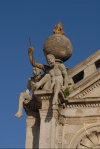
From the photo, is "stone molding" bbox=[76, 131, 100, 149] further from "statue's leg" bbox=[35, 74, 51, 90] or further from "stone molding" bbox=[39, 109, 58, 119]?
"statue's leg" bbox=[35, 74, 51, 90]

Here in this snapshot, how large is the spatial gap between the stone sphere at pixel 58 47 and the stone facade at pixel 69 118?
97 cm

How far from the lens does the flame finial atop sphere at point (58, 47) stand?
679 inches

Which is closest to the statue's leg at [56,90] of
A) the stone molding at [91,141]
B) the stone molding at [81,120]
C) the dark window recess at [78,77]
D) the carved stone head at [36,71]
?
the carved stone head at [36,71]

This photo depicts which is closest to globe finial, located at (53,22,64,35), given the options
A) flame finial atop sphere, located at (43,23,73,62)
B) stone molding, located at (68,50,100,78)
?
flame finial atop sphere, located at (43,23,73,62)

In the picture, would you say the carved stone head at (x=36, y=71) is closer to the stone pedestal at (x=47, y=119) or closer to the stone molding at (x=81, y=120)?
the stone pedestal at (x=47, y=119)

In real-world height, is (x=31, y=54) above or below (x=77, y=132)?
above

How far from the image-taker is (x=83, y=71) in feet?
57.4

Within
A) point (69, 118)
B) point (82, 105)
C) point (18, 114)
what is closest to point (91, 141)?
point (69, 118)

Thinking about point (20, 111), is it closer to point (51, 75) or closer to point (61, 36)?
point (51, 75)

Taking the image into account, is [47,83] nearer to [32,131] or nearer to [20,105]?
[20,105]

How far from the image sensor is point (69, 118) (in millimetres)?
16672

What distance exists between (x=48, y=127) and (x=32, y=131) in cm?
90

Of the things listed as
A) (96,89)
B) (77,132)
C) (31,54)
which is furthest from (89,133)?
(31,54)

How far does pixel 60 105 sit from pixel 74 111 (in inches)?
21.3
